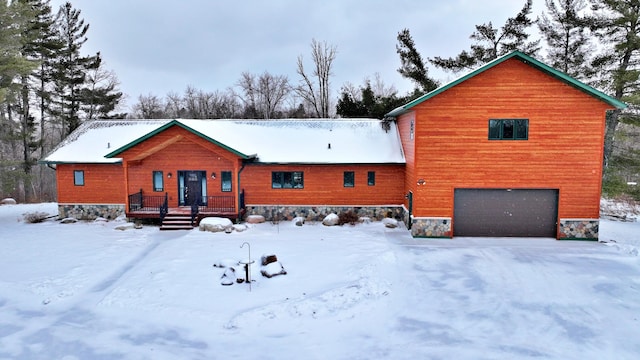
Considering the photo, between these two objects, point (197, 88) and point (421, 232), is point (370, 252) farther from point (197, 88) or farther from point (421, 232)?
point (197, 88)

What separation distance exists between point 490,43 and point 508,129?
15827mm

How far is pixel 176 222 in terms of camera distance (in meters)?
18.2

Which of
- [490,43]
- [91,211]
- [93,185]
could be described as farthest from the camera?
[490,43]

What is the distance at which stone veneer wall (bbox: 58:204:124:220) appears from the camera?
66.9 feet

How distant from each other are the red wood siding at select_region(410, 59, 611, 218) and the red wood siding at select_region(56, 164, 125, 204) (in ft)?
50.4

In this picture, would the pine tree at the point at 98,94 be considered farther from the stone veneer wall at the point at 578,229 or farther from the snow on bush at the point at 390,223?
the stone veneer wall at the point at 578,229

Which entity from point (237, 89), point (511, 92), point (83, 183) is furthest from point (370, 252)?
point (237, 89)

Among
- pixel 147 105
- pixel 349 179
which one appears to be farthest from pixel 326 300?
pixel 147 105

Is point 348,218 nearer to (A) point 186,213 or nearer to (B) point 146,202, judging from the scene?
(A) point 186,213

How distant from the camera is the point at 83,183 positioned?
66.9ft

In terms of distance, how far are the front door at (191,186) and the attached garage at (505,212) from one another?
12480 mm

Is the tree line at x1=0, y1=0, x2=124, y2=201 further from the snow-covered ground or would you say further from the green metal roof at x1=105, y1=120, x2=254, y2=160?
the snow-covered ground

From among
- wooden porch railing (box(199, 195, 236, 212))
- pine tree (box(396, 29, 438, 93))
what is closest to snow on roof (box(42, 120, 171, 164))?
wooden porch railing (box(199, 195, 236, 212))

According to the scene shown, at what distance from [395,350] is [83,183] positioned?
19.1 meters
